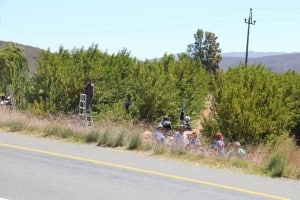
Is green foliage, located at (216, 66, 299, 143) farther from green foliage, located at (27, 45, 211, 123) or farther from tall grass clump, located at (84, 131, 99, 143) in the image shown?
tall grass clump, located at (84, 131, 99, 143)

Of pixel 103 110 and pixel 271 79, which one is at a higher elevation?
pixel 271 79

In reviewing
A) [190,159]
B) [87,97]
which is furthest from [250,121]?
[190,159]

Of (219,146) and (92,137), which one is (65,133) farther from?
(219,146)

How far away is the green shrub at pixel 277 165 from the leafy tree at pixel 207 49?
70.3m

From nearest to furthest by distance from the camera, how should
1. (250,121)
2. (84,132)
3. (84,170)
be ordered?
(84,170) < (84,132) < (250,121)

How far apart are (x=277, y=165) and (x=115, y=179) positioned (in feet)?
10.0

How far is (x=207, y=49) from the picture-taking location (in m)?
82.1

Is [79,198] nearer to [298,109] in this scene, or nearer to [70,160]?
[70,160]

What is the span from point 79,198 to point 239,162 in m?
4.09

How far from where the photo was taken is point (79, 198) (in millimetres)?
6789

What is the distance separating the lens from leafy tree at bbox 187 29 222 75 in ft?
265

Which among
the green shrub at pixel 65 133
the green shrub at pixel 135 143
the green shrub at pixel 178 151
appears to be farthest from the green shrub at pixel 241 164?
the green shrub at pixel 65 133

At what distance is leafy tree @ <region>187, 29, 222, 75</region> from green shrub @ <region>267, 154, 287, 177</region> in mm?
70304

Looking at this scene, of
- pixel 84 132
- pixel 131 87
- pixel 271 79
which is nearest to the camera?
pixel 84 132
